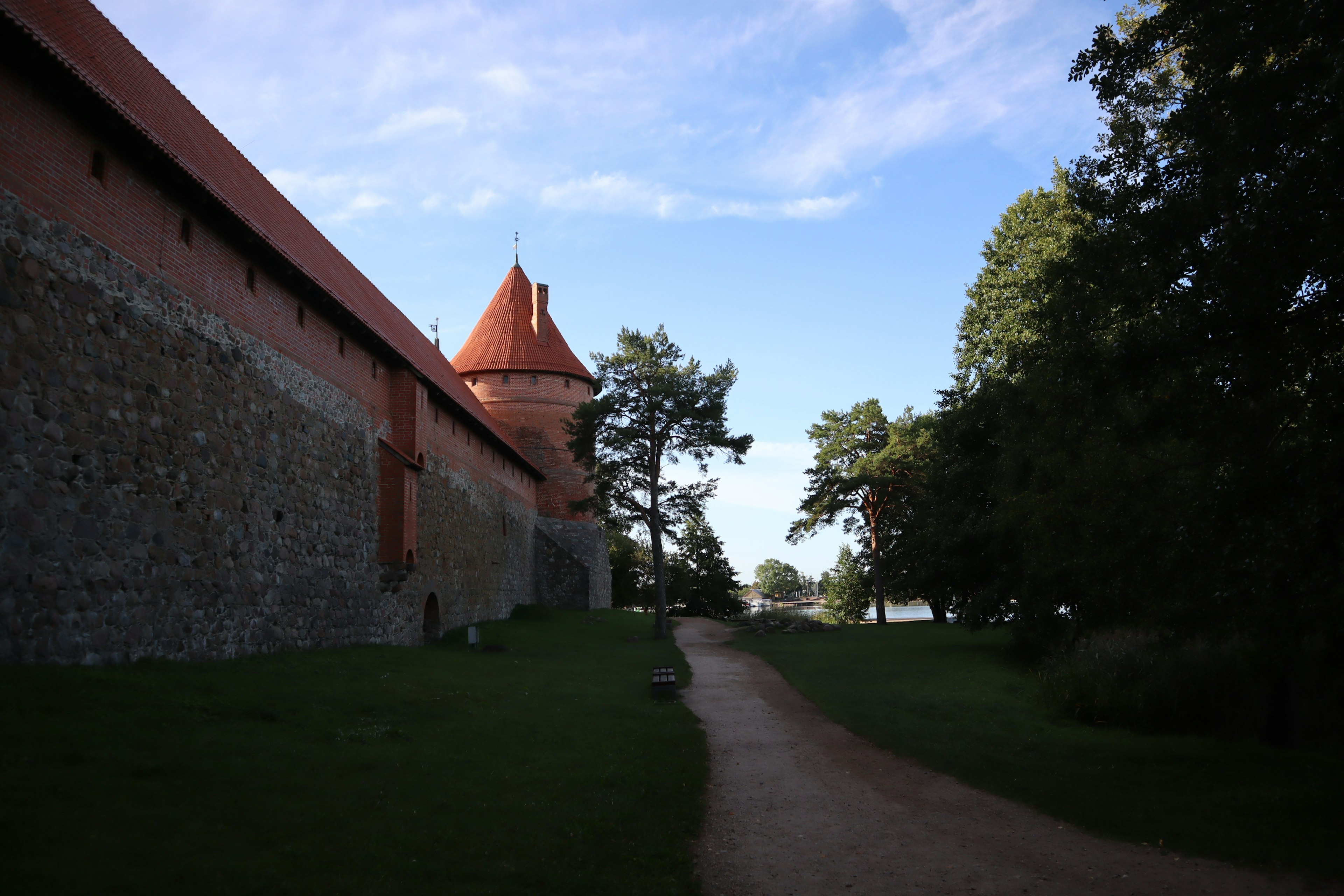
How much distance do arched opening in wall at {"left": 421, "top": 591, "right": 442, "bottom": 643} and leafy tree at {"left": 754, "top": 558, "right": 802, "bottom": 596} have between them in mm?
160178

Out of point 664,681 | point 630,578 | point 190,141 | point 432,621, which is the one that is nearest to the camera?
point 664,681

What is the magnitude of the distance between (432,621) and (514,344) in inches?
735

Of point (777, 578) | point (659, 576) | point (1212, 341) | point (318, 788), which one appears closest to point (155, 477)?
point (318, 788)

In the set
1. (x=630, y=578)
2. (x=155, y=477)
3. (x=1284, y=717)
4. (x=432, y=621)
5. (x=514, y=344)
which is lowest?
(x=1284, y=717)

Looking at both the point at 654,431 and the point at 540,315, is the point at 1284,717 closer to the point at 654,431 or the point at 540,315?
the point at 654,431

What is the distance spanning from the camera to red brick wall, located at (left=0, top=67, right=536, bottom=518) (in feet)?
27.7

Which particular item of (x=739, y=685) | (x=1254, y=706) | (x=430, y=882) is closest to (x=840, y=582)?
(x=739, y=685)

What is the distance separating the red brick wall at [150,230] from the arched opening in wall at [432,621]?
5.90m

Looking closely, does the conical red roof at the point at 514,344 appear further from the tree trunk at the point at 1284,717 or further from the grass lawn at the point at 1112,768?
the tree trunk at the point at 1284,717

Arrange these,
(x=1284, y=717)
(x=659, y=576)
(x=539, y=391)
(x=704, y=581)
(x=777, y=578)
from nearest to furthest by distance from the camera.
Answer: (x=1284, y=717), (x=659, y=576), (x=539, y=391), (x=704, y=581), (x=777, y=578)

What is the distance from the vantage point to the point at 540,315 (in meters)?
39.1

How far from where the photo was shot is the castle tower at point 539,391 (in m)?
37.8

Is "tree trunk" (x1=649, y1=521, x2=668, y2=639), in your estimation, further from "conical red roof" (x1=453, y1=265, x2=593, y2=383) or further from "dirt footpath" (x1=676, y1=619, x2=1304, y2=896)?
"dirt footpath" (x1=676, y1=619, x2=1304, y2=896)

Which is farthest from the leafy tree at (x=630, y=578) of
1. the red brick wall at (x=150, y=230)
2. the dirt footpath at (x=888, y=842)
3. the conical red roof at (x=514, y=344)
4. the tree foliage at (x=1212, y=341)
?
the dirt footpath at (x=888, y=842)
